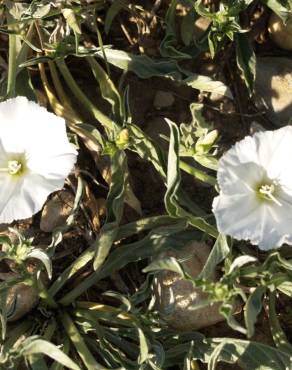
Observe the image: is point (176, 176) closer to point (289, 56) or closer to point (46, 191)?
point (46, 191)

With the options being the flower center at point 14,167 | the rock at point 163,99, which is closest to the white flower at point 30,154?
the flower center at point 14,167

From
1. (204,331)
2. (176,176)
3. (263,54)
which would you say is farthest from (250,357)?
(263,54)

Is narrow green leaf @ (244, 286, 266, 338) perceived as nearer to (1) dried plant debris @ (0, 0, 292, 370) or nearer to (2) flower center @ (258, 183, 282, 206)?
(1) dried plant debris @ (0, 0, 292, 370)

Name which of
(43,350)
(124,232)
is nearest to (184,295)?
(124,232)

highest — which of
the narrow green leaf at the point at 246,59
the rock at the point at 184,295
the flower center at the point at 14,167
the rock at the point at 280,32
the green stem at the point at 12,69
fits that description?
the green stem at the point at 12,69

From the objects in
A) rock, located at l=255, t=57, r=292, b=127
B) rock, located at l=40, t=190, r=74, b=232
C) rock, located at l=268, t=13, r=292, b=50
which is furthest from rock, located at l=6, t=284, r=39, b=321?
rock, located at l=268, t=13, r=292, b=50

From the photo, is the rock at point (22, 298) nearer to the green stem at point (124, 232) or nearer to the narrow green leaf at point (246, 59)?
the green stem at point (124, 232)

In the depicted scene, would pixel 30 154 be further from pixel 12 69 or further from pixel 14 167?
pixel 12 69
